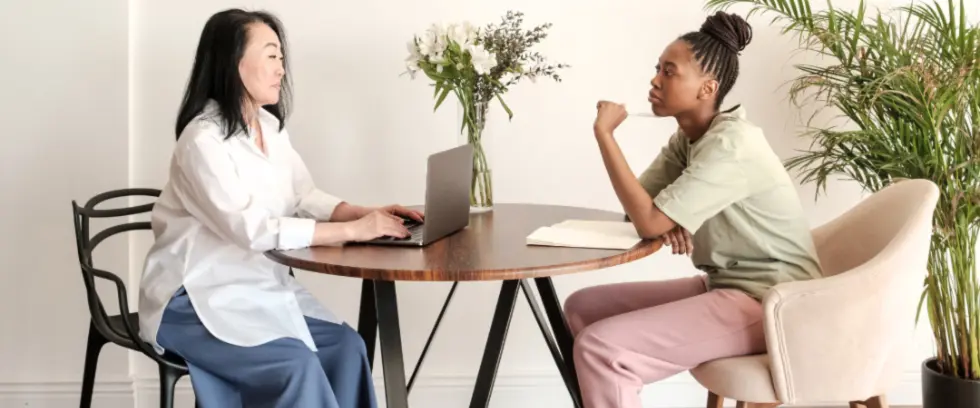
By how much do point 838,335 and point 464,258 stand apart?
2.51ft

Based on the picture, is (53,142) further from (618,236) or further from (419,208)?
(618,236)

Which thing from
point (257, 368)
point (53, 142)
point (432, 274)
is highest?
point (53, 142)

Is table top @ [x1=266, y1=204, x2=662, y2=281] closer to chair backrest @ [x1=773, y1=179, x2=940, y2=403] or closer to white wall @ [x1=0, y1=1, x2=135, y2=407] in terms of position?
chair backrest @ [x1=773, y1=179, x2=940, y2=403]

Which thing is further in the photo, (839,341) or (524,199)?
(524,199)

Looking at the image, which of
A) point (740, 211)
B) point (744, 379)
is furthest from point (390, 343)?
point (740, 211)

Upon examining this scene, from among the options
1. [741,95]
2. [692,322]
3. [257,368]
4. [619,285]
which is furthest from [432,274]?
[741,95]

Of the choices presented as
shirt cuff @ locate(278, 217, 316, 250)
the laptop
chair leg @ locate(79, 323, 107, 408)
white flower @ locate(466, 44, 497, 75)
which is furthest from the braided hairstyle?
chair leg @ locate(79, 323, 107, 408)

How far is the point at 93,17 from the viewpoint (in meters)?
2.82

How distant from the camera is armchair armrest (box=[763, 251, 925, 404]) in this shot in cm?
188

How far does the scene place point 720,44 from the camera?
2125 millimetres

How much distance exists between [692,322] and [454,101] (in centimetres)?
125

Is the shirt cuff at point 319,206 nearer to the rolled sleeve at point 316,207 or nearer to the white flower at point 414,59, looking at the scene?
the rolled sleeve at point 316,207

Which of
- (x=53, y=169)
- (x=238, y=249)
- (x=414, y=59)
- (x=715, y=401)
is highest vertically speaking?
(x=414, y=59)

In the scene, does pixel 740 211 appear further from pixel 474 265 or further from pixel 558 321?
pixel 474 265
